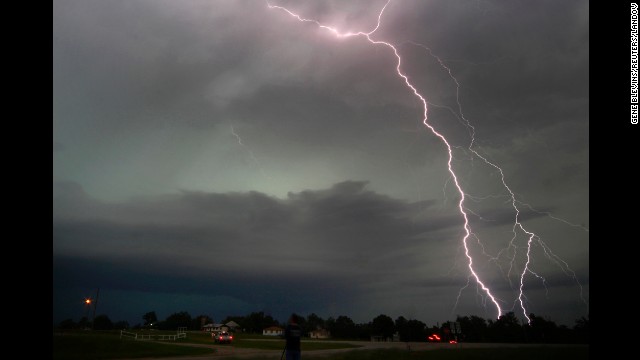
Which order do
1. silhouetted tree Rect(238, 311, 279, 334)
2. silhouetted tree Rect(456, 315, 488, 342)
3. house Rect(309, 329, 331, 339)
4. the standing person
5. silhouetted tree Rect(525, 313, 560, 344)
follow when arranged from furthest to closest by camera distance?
silhouetted tree Rect(238, 311, 279, 334), house Rect(309, 329, 331, 339), silhouetted tree Rect(456, 315, 488, 342), silhouetted tree Rect(525, 313, 560, 344), the standing person

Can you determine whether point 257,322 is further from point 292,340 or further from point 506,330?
point 292,340

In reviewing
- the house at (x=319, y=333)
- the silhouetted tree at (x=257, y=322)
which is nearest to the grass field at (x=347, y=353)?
the house at (x=319, y=333)

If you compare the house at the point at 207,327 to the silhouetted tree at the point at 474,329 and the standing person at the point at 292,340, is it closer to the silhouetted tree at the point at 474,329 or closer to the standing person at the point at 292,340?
the silhouetted tree at the point at 474,329

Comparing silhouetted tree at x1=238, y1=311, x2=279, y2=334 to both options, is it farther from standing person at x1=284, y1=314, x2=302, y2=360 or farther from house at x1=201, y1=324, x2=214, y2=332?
standing person at x1=284, y1=314, x2=302, y2=360

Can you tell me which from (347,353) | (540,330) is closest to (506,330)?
(540,330)
